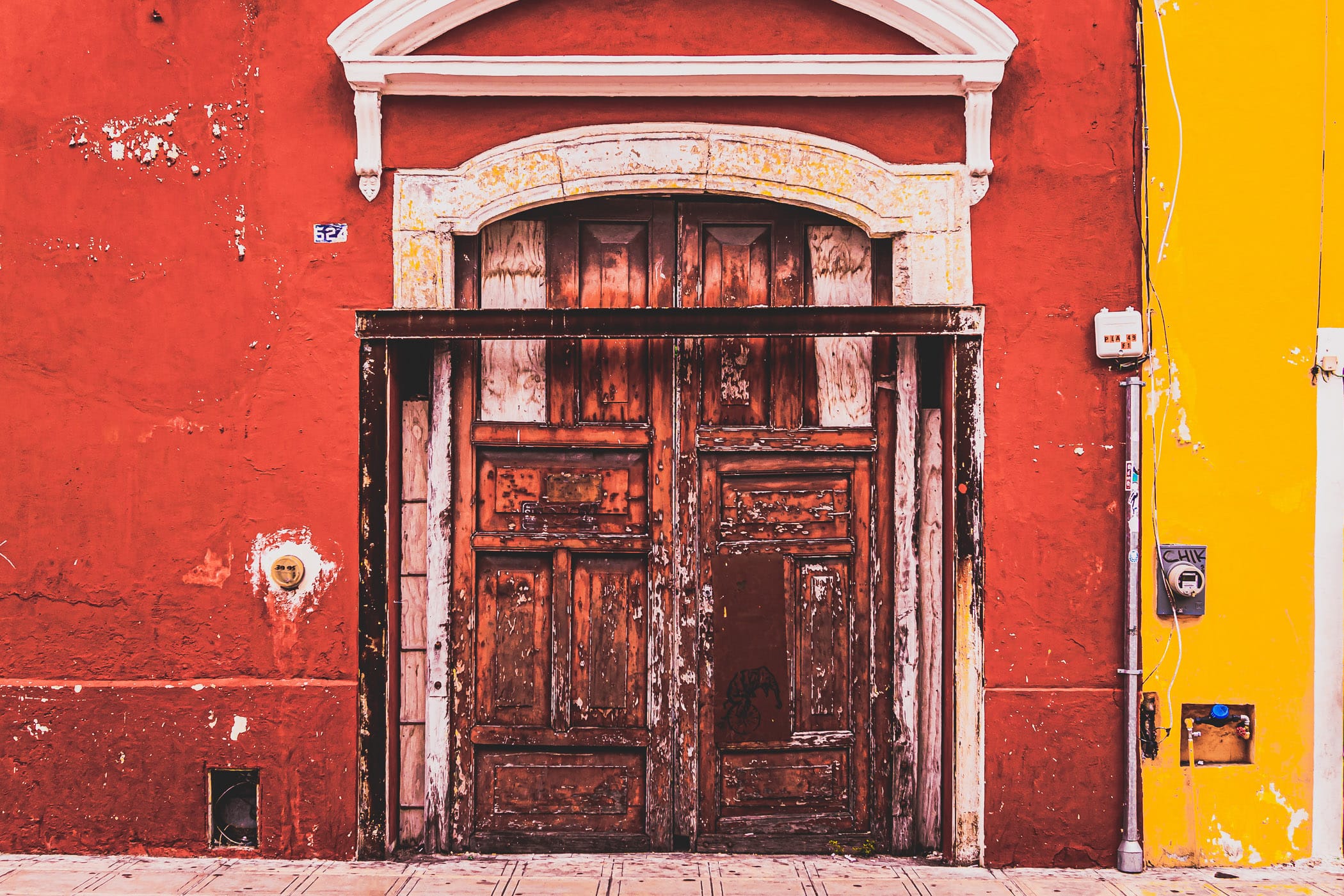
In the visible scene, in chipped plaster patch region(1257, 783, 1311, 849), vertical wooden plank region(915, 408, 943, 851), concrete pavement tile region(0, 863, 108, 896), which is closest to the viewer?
concrete pavement tile region(0, 863, 108, 896)

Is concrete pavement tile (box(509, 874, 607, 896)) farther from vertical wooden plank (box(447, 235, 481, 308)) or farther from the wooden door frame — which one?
vertical wooden plank (box(447, 235, 481, 308))

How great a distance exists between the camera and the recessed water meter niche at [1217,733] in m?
3.95

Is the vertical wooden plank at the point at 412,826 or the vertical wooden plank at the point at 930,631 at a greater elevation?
the vertical wooden plank at the point at 930,631

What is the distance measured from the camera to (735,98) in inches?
159

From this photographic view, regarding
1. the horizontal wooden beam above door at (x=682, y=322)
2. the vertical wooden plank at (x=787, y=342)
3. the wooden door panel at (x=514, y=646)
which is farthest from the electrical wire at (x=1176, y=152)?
the wooden door panel at (x=514, y=646)

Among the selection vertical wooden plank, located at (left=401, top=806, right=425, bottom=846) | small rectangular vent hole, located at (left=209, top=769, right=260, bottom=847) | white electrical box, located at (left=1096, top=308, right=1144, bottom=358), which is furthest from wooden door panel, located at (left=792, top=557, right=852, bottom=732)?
small rectangular vent hole, located at (left=209, top=769, right=260, bottom=847)

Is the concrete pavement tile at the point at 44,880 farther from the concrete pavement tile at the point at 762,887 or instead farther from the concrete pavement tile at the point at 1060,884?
the concrete pavement tile at the point at 1060,884

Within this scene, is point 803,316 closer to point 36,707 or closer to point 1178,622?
point 1178,622

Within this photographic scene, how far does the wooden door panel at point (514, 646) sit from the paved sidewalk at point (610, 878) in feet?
2.11

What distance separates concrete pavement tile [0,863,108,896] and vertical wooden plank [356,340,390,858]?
3.50 ft

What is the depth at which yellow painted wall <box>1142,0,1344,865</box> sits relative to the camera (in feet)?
13.0

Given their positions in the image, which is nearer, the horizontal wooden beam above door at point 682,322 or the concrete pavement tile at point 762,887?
the concrete pavement tile at point 762,887

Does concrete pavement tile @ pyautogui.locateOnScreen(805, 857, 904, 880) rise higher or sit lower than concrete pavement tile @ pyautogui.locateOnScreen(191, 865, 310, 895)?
lower

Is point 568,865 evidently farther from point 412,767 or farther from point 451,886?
point 412,767
